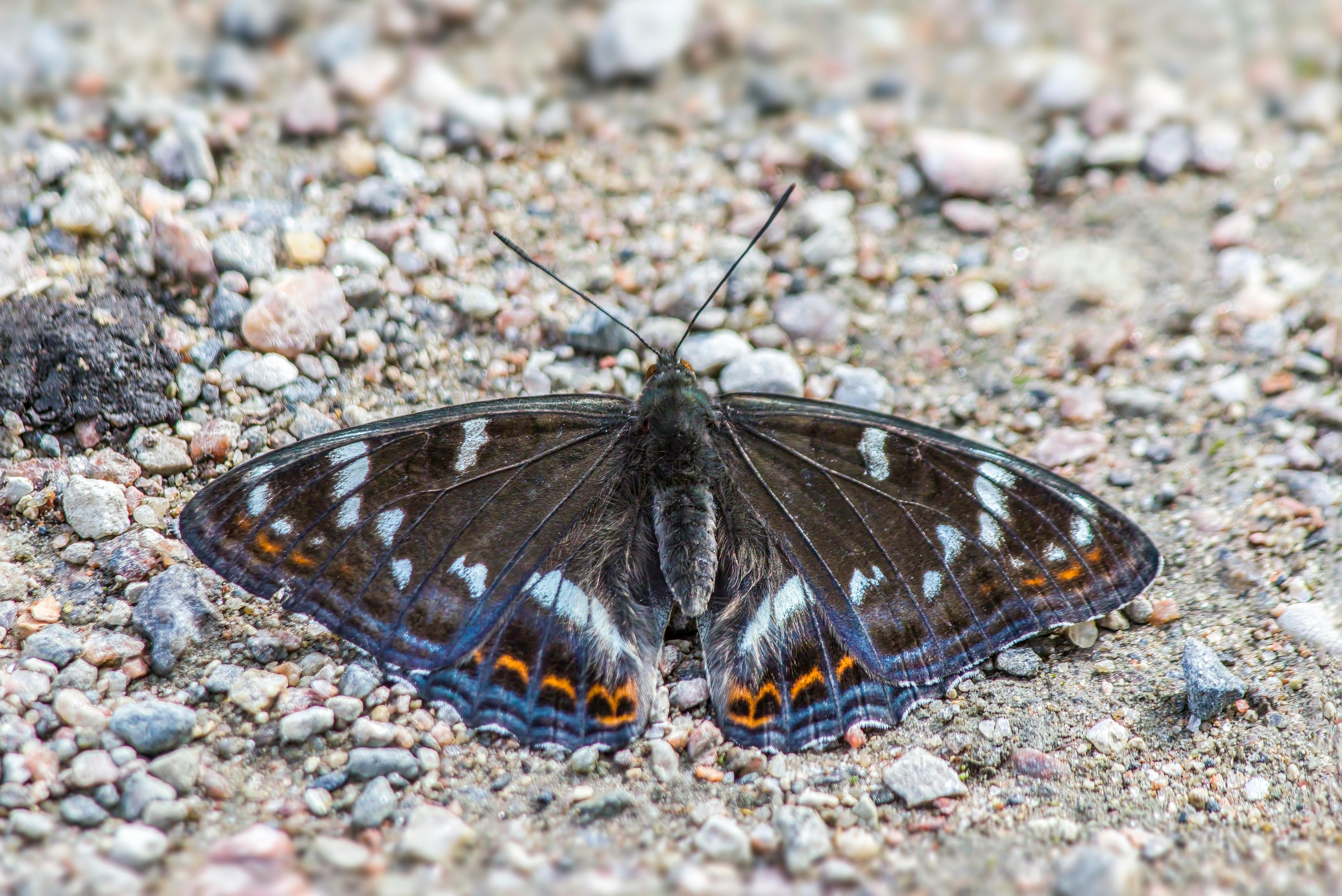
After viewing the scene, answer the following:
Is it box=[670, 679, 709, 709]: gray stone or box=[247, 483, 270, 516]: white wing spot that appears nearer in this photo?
box=[247, 483, 270, 516]: white wing spot

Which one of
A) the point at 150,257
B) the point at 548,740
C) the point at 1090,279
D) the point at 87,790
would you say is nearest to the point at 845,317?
the point at 1090,279

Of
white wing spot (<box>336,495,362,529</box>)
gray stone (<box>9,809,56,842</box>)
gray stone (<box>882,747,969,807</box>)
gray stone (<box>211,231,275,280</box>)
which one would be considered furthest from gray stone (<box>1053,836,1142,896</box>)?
gray stone (<box>211,231,275,280</box>)

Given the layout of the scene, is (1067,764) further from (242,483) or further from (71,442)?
(71,442)

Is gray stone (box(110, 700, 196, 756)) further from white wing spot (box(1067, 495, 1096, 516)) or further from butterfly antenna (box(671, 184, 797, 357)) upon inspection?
white wing spot (box(1067, 495, 1096, 516))

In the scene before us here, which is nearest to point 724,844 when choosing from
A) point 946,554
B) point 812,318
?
point 946,554

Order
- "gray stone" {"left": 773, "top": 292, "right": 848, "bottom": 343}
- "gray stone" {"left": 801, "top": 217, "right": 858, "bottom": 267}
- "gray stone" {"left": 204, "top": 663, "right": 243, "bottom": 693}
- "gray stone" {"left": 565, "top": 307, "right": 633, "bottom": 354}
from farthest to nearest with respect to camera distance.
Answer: "gray stone" {"left": 801, "top": 217, "right": 858, "bottom": 267} → "gray stone" {"left": 773, "top": 292, "right": 848, "bottom": 343} → "gray stone" {"left": 565, "top": 307, "right": 633, "bottom": 354} → "gray stone" {"left": 204, "top": 663, "right": 243, "bottom": 693}

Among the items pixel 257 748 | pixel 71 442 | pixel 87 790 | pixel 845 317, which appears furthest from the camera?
pixel 845 317

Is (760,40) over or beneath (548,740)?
over

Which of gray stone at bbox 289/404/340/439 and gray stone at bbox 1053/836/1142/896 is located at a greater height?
gray stone at bbox 289/404/340/439
